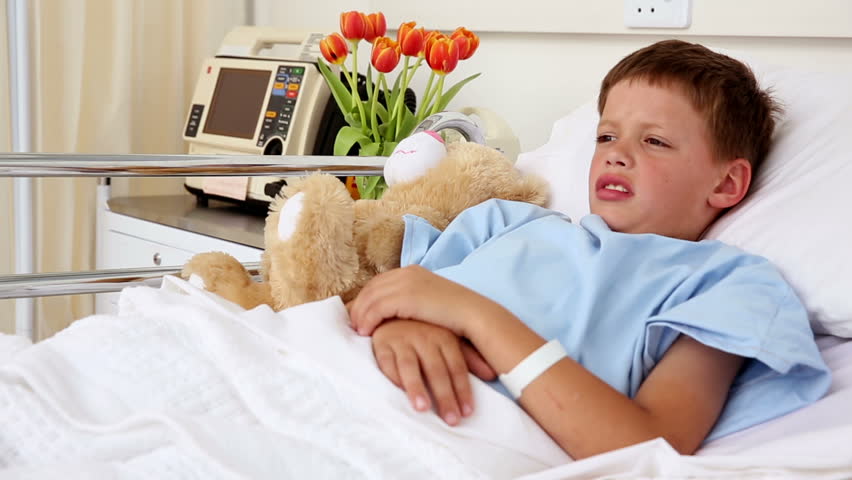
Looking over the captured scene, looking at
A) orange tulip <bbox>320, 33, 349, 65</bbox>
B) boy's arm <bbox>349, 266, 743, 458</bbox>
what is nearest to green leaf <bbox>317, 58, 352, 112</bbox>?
orange tulip <bbox>320, 33, 349, 65</bbox>

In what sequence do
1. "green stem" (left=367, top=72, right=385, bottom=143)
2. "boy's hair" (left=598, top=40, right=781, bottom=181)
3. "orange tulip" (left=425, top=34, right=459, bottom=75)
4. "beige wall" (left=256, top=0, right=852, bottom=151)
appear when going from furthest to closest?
"green stem" (left=367, top=72, right=385, bottom=143), "orange tulip" (left=425, top=34, right=459, bottom=75), "beige wall" (left=256, top=0, right=852, bottom=151), "boy's hair" (left=598, top=40, right=781, bottom=181)

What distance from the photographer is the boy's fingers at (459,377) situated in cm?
74

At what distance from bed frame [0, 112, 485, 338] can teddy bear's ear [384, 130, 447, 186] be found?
114 millimetres

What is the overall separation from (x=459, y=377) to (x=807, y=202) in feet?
1.53

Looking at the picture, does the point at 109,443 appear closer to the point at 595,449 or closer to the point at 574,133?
the point at 595,449

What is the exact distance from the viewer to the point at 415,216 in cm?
106

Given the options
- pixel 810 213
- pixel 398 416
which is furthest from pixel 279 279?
pixel 810 213

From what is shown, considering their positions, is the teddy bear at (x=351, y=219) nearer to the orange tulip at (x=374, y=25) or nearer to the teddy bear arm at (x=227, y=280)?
the teddy bear arm at (x=227, y=280)

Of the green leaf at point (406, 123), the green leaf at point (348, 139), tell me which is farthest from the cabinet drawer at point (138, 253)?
the green leaf at point (406, 123)

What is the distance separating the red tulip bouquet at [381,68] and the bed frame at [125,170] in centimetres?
22

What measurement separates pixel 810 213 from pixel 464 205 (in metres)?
0.39

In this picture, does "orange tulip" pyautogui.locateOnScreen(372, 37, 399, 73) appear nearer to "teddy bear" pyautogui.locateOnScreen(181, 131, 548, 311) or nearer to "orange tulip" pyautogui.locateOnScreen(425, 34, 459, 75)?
"orange tulip" pyautogui.locateOnScreen(425, 34, 459, 75)

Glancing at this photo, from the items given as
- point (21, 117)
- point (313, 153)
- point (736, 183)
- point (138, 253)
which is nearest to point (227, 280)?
point (736, 183)

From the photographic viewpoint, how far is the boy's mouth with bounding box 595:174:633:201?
3.29ft
